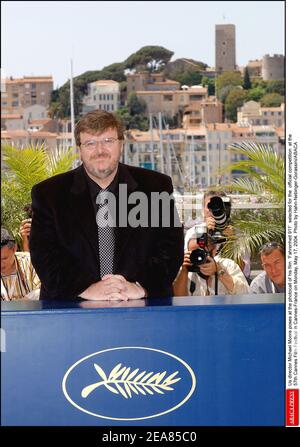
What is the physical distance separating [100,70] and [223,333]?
2.11 m

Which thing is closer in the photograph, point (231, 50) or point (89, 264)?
point (89, 264)

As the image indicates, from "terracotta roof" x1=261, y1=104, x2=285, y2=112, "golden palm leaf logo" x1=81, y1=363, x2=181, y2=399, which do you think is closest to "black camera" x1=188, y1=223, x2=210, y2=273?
"terracotta roof" x1=261, y1=104, x2=285, y2=112

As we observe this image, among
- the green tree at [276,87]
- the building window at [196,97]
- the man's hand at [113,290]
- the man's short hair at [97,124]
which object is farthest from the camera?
the building window at [196,97]

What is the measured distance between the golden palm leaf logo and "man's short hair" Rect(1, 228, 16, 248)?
4.22 feet

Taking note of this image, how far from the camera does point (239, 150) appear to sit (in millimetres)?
7320

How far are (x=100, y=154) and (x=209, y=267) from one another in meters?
1.03

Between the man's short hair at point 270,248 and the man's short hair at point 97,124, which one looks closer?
the man's short hair at point 97,124

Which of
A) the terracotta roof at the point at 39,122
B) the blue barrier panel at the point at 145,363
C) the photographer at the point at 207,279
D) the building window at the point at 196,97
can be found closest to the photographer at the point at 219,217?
the photographer at the point at 207,279

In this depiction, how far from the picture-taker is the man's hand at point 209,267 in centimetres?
652

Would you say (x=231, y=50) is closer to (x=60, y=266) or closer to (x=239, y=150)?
(x=239, y=150)

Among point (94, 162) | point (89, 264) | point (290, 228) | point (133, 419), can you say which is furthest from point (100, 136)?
point (133, 419)

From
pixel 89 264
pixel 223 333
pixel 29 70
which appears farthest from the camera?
pixel 29 70

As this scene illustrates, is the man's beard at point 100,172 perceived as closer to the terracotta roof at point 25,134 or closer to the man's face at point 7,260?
the man's face at point 7,260

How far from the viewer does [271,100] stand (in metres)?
6.84
